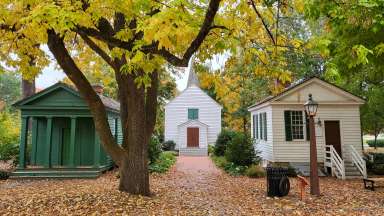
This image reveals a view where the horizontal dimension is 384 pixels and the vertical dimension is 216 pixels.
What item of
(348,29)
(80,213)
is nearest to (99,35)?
(80,213)

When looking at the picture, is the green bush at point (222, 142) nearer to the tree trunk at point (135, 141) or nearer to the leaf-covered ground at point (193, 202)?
the leaf-covered ground at point (193, 202)

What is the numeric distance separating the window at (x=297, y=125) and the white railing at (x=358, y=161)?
96.8 inches

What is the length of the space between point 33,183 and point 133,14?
974cm

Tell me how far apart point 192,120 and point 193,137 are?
160cm

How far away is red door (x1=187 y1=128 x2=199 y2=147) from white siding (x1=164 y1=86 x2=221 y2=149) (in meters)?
1.25

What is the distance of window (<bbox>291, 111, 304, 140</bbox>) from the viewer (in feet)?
50.4

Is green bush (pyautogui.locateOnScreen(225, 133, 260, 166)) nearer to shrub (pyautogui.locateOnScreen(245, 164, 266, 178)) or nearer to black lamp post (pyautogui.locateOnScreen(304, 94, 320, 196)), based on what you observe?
shrub (pyautogui.locateOnScreen(245, 164, 266, 178))

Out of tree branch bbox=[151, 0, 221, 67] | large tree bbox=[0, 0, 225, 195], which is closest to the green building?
large tree bbox=[0, 0, 225, 195]

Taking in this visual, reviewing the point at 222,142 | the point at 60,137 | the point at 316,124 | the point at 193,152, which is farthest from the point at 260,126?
the point at 60,137

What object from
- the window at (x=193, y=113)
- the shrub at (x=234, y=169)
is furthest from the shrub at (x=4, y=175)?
the window at (x=193, y=113)

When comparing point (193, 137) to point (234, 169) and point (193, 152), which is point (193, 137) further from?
point (234, 169)

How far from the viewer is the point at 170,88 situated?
30203 millimetres

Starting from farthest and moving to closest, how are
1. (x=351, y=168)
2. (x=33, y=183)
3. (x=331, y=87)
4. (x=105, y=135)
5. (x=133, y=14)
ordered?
(x=331, y=87) → (x=351, y=168) → (x=33, y=183) → (x=105, y=135) → (x=133, y=14)

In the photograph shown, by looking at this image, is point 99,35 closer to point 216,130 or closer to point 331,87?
point 331,87
